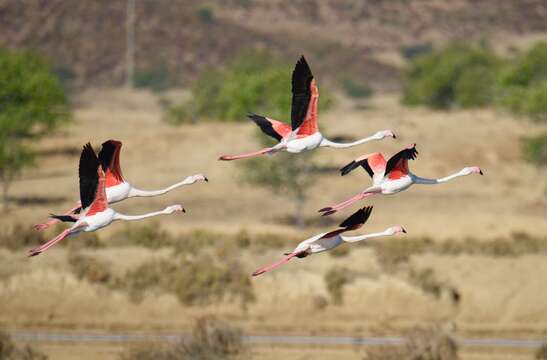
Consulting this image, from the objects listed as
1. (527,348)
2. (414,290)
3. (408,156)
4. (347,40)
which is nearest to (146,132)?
(414,290)

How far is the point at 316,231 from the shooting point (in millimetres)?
50938

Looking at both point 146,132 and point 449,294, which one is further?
point 146,132

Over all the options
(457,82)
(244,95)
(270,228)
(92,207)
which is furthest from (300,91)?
(457,82)

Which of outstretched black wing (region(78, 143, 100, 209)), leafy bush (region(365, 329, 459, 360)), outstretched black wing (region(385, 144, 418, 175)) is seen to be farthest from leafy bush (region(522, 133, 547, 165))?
outstretched black wing (region(78, 143, 100, 209))

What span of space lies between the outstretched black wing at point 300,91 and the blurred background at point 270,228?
40.2 ft

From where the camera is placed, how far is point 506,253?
44094mm

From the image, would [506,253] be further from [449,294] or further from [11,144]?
[11,144]

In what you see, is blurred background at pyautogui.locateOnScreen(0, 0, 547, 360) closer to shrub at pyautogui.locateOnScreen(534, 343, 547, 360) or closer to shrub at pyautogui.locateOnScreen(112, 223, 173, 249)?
shrub at pyautogui.locateOnScreen(112, 223, 173, 249)

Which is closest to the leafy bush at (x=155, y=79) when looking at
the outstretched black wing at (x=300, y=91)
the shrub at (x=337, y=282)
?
the shrub at (x=337, y=282)

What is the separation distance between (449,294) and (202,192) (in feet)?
78.0

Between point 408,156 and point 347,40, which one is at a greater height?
point 408,156

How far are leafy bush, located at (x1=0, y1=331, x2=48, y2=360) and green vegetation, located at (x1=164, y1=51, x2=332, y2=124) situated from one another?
985 inches

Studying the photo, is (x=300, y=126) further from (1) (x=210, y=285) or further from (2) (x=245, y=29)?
(2) (x=245, y=29)

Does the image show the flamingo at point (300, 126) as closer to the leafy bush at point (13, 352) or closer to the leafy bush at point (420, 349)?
the leafy bush at point (420, 349)
